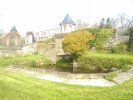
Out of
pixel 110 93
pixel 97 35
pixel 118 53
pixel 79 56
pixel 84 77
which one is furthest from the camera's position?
pixel 97 35

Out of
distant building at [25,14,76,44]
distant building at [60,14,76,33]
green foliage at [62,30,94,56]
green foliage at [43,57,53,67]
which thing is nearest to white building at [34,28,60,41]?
distant building at [25,14,76,44]

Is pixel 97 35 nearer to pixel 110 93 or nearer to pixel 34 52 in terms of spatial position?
pixel 34 52

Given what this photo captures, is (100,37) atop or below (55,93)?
atop

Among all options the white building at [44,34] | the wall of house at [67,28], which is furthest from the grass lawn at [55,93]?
the white building at [44,34]

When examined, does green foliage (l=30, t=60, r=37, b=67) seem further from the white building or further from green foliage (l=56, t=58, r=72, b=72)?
the white building

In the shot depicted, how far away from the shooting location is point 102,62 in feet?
97.0

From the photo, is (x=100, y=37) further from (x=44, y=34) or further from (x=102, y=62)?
(x=44, y=34)

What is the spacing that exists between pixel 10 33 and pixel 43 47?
95.9 feet

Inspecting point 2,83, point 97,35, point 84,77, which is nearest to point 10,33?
point 97,35

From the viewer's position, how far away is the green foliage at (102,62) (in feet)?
91.5

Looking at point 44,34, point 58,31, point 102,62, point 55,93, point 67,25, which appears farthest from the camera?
point 44,34

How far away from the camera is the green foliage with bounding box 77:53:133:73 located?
27.9m

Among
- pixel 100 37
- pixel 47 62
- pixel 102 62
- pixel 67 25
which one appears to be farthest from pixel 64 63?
pixel 67 25

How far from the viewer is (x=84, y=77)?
19984 millimetres
